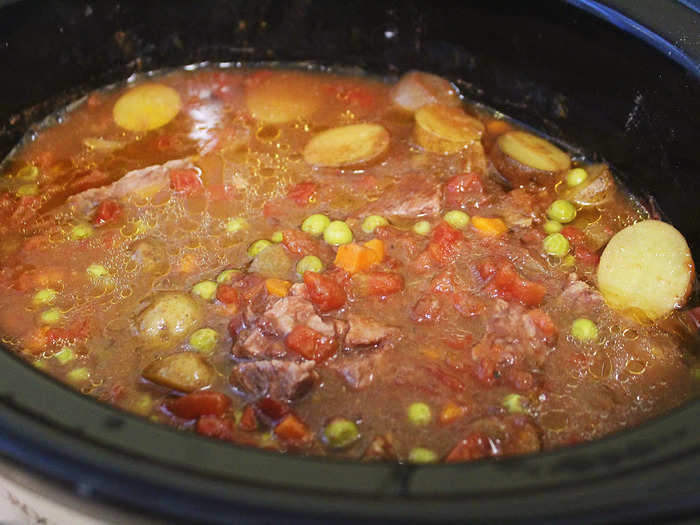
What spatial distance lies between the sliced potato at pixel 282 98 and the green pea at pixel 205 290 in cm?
131

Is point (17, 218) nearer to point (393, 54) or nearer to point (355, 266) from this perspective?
point (355, 266)

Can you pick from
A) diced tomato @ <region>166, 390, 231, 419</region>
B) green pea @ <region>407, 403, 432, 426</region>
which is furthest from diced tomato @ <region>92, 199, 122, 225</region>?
green pea @ <region>407, 403, 432, 426</region>

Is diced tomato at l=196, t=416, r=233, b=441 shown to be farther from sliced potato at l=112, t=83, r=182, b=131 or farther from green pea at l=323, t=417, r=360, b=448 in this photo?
sliced potato at l=112, t=83, r=182, b=131

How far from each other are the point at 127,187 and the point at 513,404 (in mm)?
2093

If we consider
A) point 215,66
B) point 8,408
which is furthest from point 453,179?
point 8,408

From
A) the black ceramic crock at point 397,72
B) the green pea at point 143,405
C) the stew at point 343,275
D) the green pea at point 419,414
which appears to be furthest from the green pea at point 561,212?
the green pea at point 143,405

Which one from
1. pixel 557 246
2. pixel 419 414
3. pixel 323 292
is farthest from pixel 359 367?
pixel 557 246

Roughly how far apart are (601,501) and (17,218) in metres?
2.91

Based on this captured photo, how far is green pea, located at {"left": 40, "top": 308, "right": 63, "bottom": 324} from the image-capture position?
3148 millimetres

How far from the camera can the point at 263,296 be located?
3.15 m

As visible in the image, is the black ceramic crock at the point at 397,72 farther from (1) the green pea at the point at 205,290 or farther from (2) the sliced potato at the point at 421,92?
(1) the green pea at the point at 205,290

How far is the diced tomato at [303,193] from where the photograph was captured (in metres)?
3.72

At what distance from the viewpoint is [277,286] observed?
10.5ft

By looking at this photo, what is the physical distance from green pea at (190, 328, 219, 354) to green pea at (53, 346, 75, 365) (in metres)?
0.47
